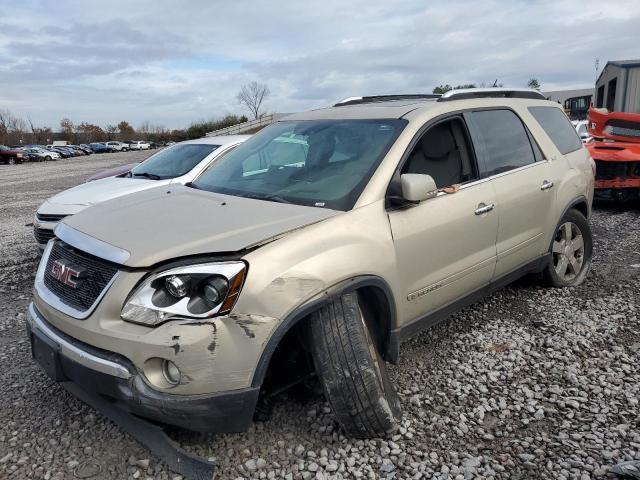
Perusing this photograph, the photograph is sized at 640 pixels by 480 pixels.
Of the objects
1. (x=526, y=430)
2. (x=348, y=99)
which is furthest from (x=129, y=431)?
(x=348, y=99)

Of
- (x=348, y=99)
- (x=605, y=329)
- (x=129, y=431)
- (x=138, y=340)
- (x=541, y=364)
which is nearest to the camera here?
(x=138, y=340)

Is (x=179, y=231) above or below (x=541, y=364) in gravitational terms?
above

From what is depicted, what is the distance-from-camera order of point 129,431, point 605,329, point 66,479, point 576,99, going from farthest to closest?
point 576,99 → point 605,329 → point 129,431 → point 66,479

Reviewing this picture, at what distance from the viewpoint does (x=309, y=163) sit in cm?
347

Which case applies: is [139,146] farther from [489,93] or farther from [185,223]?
[185,223]

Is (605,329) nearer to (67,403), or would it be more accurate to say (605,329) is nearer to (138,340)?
(138,340)

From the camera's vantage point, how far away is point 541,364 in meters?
3.57

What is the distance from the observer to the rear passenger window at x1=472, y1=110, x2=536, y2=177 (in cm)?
387

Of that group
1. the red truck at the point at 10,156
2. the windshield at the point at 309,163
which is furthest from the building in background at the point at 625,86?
the red truck at the point at 10,156

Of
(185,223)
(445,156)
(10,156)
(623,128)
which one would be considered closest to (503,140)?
(445,156)

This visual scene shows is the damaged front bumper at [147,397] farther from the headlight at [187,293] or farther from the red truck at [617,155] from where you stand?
the red truck at [617,155]

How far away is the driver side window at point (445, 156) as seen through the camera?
338cm

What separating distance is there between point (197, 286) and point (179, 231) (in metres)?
0.40

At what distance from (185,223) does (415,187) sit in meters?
1.28
